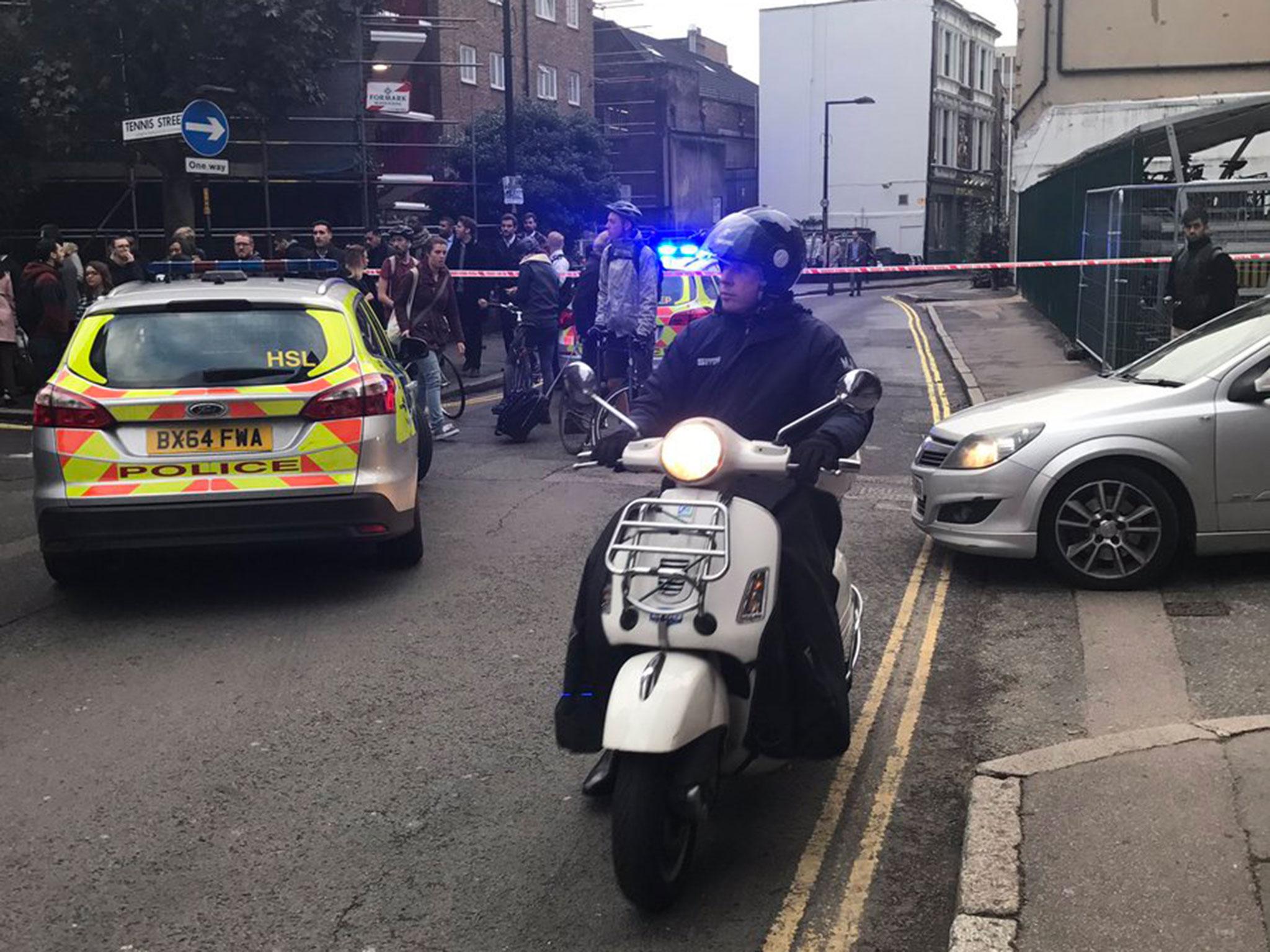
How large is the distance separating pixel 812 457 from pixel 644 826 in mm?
1208

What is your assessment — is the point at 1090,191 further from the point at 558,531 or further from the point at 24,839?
the point at 24,839

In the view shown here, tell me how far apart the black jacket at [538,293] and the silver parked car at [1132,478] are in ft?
21.6

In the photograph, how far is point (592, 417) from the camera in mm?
11773

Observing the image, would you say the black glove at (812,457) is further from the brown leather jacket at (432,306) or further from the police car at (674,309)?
the brown leather jacket at (432,306)

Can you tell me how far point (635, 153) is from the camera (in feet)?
201

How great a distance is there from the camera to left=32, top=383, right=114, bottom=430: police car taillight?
6922 millimetres

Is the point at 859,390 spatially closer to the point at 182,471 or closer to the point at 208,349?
the point at 182,471

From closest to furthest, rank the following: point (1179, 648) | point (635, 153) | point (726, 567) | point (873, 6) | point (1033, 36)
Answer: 1. point (726, 567)
2. point (1179, 648)
3. point (1033, 36)
4. point (635, 153)
5. point (873, 6)

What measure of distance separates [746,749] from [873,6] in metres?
67.2

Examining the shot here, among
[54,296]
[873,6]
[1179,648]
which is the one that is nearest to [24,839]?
[1179,648]

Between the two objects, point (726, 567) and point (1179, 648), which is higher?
point (726, 567)

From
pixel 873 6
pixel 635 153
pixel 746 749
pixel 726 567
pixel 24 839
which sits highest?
pixel 873 6

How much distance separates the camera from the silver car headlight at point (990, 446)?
24.1ft

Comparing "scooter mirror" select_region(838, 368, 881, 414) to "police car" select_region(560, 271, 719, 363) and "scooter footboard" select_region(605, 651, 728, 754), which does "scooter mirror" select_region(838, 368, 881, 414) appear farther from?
"police car" select_region(560, 271, 719, 363)
